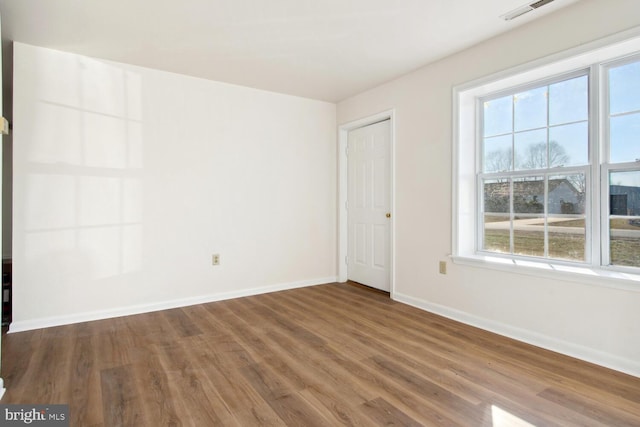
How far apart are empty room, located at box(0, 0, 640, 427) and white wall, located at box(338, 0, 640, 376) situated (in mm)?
16

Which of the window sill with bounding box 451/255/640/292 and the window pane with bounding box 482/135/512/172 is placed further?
the window pane with bounding box 482/135/512/172

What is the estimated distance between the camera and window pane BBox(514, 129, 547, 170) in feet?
9.00

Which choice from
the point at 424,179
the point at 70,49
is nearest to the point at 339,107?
the point at 424,179

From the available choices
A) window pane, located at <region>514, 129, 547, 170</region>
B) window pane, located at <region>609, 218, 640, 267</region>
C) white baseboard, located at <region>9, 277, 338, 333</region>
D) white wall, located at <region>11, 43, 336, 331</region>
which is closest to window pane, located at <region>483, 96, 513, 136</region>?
window pane, located at <region>514, 129, 547, 170</region>

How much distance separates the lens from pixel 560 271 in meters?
2.43

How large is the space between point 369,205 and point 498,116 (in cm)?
177

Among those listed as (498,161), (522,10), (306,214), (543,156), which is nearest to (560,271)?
(543,156)

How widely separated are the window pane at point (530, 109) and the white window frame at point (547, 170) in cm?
9

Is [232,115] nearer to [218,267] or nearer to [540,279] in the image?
[218,267]

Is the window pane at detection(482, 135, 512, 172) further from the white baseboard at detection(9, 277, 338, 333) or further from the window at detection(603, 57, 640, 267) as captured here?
the white baseboard at detection(9, 277, 338, 333)

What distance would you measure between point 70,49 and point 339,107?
2.94 m

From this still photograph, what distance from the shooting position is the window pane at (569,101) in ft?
8.24

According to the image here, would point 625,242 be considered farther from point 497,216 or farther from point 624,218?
point 497,216

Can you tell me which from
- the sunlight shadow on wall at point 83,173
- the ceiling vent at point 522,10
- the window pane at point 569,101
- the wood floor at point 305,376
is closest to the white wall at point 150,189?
the sunlight shadow on wall at point 83,173
